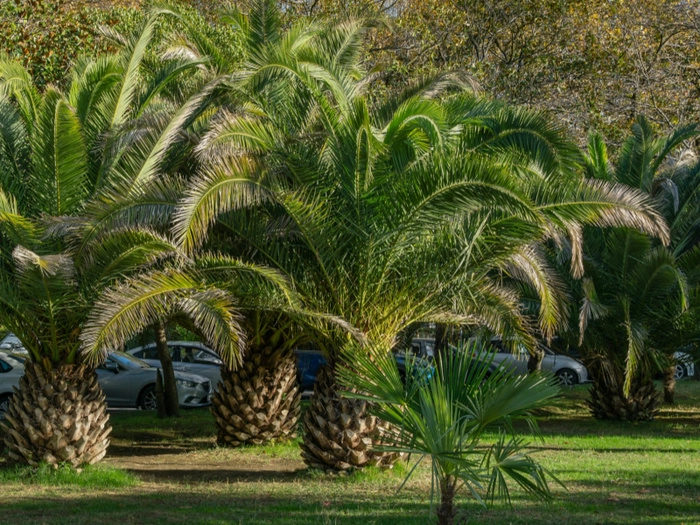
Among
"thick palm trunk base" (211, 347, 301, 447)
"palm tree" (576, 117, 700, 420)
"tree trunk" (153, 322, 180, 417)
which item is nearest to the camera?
"thick palm trunk base" (211, 347, 301, 447)

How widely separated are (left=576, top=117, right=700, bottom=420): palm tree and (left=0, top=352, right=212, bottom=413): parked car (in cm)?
849

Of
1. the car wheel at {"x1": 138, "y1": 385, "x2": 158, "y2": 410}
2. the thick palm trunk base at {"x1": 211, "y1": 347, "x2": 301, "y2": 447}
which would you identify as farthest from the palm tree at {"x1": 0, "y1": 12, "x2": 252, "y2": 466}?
the car wheel at {"x1": 138, "y1": 385, "x2": 158, "y2": 410}

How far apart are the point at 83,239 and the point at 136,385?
10.1 meters

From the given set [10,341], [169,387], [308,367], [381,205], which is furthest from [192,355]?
[381,205]

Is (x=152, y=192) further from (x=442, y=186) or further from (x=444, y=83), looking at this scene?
(x=444, y=83)

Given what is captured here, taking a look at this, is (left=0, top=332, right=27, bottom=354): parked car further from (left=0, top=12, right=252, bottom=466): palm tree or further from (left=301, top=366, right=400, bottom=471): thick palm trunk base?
(left=301, top=366, right=400, bottom=471): thick palm trunk base

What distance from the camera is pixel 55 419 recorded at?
1045cm

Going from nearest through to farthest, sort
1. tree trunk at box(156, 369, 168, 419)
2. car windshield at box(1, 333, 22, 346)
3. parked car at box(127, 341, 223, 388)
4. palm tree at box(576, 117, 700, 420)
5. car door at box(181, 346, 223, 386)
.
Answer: palm tree at box(576, 117, 700, 420), tree trunk at box(156, 369, 168, 419), car door at box(181, 346, 223, 386), parked car at box(127, 341, 223, 388), car windshield at box(1, 333, 22, 346)

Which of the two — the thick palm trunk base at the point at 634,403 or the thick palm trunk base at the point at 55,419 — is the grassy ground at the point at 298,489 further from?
the thick palm trunk base at the point at 634,403

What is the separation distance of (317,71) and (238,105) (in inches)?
64.4

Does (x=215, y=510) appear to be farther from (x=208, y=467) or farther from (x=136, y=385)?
(x=136, y=385)

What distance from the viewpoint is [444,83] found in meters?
11.4

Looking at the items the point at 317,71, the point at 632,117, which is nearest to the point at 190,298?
the point at 317,71

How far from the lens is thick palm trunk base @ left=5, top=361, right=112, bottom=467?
10.4 meters
